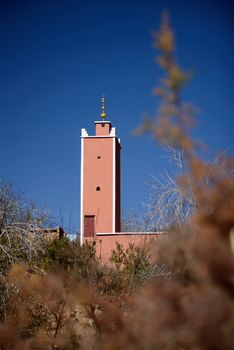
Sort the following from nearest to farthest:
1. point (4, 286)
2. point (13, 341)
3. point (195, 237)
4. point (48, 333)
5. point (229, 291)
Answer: point (229, 291), point (195, 237), point (13, 341), point (48, 333), point (4, 286)

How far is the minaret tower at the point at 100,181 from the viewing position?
891 inches

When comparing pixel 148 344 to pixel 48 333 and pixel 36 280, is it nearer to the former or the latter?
pixel 36 280

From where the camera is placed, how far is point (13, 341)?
4.00 m

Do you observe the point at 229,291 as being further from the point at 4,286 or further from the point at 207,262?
the point at 4,286

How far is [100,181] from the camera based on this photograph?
23203 mm

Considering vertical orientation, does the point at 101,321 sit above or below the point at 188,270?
below

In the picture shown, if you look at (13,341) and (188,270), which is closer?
(188,270)

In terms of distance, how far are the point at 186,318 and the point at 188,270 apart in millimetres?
266

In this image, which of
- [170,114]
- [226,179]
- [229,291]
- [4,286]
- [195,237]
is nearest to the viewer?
[229,291]

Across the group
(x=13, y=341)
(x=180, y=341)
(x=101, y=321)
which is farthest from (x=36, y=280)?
(x=180, y=341)

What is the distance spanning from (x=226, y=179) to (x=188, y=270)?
1.06ft

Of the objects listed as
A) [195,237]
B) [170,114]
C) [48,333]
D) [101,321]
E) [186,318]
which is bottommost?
[48,333]

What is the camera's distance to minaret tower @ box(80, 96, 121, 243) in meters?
22.6

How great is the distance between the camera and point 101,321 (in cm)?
254
